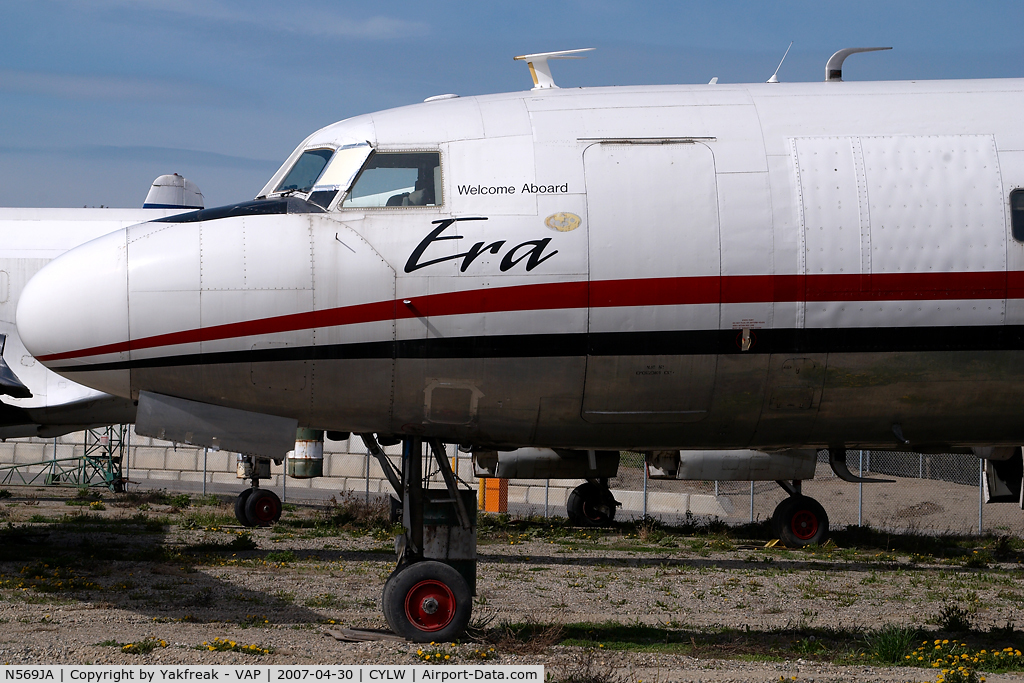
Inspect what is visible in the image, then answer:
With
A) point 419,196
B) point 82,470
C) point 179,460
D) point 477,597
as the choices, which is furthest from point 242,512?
point 179,460

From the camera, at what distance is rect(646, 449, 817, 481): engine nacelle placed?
1878cm

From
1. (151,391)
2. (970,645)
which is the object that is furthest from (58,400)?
(970,645)

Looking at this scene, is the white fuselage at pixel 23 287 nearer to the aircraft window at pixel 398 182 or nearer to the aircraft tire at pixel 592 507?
the aircraft window at pixel 398 182

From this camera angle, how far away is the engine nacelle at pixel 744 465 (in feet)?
61.6

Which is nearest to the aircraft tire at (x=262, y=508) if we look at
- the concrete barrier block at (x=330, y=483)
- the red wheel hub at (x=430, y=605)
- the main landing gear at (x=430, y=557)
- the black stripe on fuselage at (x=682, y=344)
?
Answer: the main landing gear at (x=430, y=557)

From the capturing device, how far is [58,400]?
17.6 m

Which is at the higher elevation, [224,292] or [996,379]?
[224,292]

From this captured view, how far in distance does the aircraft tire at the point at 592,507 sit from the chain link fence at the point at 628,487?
364 centimetres

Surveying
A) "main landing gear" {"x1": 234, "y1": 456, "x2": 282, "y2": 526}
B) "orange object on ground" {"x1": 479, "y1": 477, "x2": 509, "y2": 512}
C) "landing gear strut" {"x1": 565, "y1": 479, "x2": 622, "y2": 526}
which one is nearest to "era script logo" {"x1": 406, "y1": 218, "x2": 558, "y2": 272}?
"main landing gear" {"x1": 234, "y1": 456, "x2": 282, "y2": 526}

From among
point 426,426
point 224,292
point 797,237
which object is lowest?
point 426,426

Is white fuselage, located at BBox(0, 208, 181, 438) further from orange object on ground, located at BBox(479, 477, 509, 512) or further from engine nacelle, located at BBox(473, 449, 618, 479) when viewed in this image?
orange object on ground, located at BBox(479, 477, 509, 512)

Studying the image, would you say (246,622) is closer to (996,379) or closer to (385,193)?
(385,193)

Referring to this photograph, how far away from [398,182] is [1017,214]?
5316 millimetres

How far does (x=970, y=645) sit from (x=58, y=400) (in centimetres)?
1530
